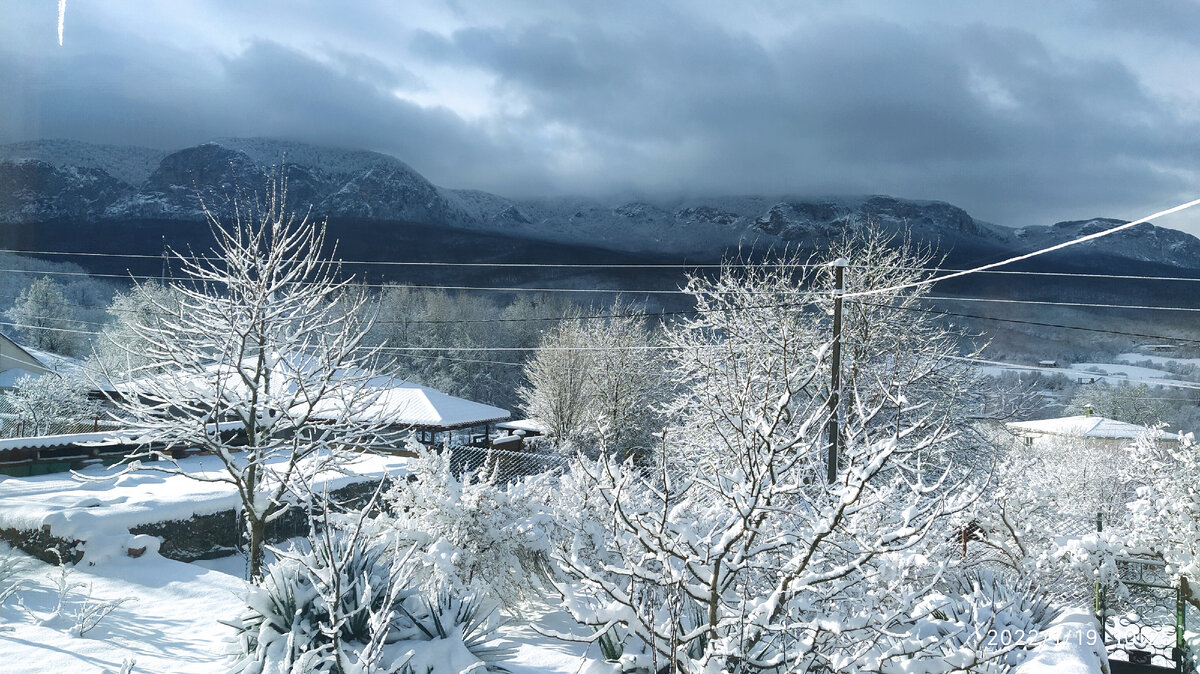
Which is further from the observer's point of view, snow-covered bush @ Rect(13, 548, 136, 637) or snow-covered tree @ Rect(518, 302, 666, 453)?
snow-covered tree @ Rect(518, 302, 666, 453)

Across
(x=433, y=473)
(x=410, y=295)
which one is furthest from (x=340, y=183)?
(x=433, y=473)

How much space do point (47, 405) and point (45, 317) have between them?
1767 centimetres

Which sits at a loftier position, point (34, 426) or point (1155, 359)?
point (1155, 359)

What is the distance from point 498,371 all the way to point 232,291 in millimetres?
40579

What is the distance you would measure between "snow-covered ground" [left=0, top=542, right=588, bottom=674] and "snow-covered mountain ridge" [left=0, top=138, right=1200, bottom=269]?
3.43 m

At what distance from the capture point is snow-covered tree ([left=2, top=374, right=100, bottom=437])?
57.1 feet

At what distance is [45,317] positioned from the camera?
107 feet

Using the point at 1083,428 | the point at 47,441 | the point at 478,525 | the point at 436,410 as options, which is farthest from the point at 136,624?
the point at 1083,428

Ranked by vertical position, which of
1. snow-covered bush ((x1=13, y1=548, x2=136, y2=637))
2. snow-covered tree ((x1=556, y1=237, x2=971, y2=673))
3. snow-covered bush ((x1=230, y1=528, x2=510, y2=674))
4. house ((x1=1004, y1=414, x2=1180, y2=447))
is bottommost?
house ((x1=1004, y1=414, x2=1180, y2=447))

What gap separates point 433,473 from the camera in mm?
9383

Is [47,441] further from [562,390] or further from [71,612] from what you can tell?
[562,390]

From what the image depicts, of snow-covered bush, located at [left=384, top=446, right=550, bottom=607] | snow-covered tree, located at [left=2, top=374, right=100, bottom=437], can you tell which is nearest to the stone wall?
snow-covered bush, located at [left=384, top=446, right=550, bottom=607]

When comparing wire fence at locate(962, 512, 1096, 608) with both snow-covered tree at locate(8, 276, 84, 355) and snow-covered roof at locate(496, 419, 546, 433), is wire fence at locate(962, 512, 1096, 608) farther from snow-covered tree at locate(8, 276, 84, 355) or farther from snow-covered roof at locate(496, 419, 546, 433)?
snow-covered tree at locate(8, 276, 84, 355)

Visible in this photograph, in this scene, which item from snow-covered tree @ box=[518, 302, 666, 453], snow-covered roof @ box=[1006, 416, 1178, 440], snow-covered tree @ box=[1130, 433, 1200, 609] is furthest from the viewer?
snow-covered roof @ box=[1006, 416, 1178, 440]
